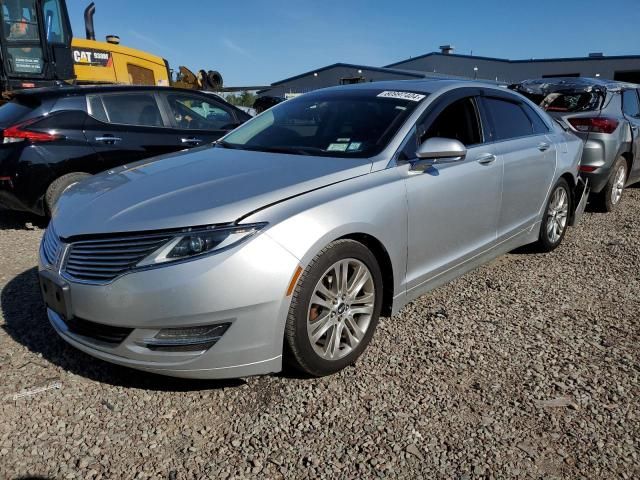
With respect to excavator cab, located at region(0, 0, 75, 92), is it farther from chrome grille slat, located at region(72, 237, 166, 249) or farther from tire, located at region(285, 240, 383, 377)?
tire, located at region(285, 240, 383, 377)

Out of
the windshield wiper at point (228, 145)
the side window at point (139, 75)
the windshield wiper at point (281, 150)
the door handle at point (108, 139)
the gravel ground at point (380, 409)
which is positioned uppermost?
the side window at point (139, 75)

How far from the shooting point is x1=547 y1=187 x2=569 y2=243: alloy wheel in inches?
192

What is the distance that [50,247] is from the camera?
2842 mm

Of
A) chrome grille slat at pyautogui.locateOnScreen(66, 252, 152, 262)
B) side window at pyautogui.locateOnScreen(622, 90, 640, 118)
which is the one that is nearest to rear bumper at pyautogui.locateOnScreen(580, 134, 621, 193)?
side window at pyautogui.locateOnScreen(622, 90, 640, 118)

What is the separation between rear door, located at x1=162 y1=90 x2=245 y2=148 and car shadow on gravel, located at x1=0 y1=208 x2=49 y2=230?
6.11 ft

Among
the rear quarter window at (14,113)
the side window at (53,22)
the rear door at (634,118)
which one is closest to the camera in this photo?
the rear quarter window at (14,113)

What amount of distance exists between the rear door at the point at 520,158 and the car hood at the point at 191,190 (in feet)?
5.17

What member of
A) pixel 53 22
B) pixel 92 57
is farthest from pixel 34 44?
pixel 92 57

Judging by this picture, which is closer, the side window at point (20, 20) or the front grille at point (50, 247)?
the front grille at point (50, 247)

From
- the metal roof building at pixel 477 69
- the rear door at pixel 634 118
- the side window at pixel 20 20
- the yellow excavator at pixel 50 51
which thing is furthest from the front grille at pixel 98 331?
the metal roof building at pixel 477 69

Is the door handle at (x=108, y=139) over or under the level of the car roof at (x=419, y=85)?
under

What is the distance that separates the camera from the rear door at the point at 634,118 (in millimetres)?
6930

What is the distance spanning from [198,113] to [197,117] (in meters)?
0.08

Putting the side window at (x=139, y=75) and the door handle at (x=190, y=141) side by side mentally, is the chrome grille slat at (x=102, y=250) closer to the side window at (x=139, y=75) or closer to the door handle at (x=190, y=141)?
the door handle at (x=190, y=141)
